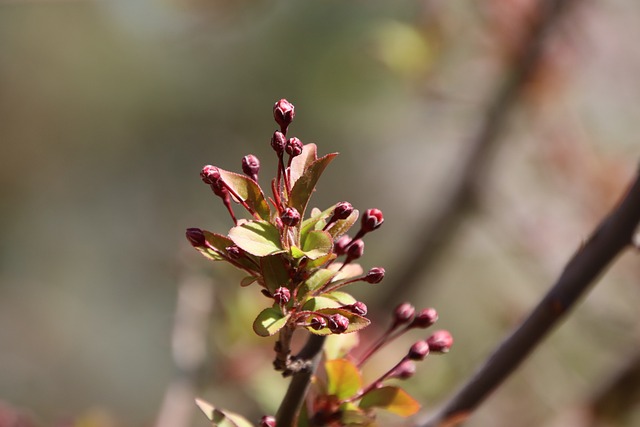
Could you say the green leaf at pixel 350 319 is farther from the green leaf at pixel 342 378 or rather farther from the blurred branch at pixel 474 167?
the blurred branch at pixel 474 167

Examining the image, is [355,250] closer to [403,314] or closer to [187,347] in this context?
[403,314]

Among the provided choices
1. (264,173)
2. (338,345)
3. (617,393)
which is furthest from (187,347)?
(264,173)

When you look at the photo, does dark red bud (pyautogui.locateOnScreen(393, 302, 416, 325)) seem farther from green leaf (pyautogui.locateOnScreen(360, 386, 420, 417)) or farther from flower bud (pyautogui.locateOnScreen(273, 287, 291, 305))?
flower bud (pyautogui.locateOnScreen(273, 287, 291, 305))

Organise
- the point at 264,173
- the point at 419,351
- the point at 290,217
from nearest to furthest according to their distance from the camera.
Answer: the point at 290,217, the point at 419,351, the point at 264,173

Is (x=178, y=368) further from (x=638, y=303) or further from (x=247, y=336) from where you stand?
(x=638, y=303)

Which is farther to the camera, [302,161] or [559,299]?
[559,299]

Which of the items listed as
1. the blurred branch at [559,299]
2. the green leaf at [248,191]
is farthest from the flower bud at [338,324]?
the blurred branch at [559,299]
